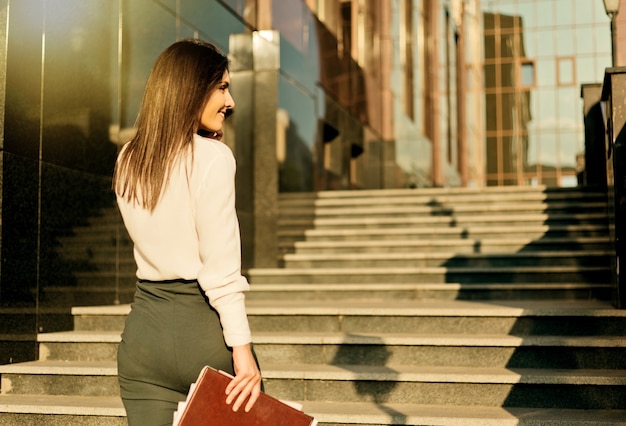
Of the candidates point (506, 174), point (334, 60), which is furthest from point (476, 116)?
point (334, 60)

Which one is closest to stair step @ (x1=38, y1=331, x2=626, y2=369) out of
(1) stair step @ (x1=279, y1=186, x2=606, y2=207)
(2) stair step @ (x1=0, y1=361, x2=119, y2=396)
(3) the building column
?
(2) stair step @ (x1=0, y1=361, x2=119, y2=396)

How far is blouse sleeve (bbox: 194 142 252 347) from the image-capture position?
2.06 meters

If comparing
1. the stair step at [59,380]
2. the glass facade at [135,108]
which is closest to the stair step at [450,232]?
the glass facade at [135,108]

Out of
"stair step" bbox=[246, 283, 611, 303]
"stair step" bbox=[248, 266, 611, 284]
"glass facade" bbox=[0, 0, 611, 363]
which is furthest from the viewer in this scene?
"stair step" bbox=[248, 266, 611, 284]

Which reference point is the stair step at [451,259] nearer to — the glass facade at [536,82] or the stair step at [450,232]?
the stair step at [450,232]

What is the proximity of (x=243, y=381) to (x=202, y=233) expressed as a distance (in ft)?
1.24

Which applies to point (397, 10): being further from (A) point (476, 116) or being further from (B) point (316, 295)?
(A) point (476, 116)

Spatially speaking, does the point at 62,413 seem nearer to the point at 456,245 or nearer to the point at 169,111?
the point at 169,111

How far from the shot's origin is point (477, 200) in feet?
37.3

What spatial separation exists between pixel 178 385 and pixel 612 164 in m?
4.94

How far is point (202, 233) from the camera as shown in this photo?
2084mm

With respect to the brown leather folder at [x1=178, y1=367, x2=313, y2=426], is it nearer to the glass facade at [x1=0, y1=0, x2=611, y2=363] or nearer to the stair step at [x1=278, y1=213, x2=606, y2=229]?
the glass facade at [x1=0, y1=0, x2=611, y2=363]

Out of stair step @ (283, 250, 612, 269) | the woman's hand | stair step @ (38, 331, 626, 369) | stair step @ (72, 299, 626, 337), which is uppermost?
stair step @ (283, 250, 612, 269)

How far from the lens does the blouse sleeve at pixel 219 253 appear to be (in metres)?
2.06
